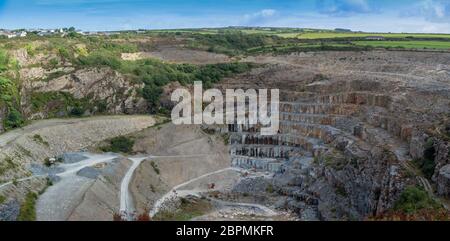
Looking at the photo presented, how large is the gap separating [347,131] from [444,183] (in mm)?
Result: 32618

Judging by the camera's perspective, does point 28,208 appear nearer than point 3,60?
Yes

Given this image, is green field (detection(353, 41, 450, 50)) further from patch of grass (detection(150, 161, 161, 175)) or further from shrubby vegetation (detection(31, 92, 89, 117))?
patch of grass (detection(150, 161, 161, 175))

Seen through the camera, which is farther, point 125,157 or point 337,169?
point 125,157

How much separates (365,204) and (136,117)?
48838mm

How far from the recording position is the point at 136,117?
304ft

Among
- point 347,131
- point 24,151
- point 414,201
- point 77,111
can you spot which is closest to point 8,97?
point 77,111

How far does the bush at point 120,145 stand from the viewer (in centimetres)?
7825

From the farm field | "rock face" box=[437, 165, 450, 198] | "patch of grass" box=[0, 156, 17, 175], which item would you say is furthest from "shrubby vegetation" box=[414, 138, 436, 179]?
the farm field

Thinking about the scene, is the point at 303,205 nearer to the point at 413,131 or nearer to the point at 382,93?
the point at 413,131

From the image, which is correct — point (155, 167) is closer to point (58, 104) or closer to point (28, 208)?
point (28, 208)

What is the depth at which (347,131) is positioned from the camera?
77.1 metres

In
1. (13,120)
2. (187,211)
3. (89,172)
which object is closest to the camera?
(187,211)

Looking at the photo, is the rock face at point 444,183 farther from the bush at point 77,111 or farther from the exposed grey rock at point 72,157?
the bush at point 77,111
